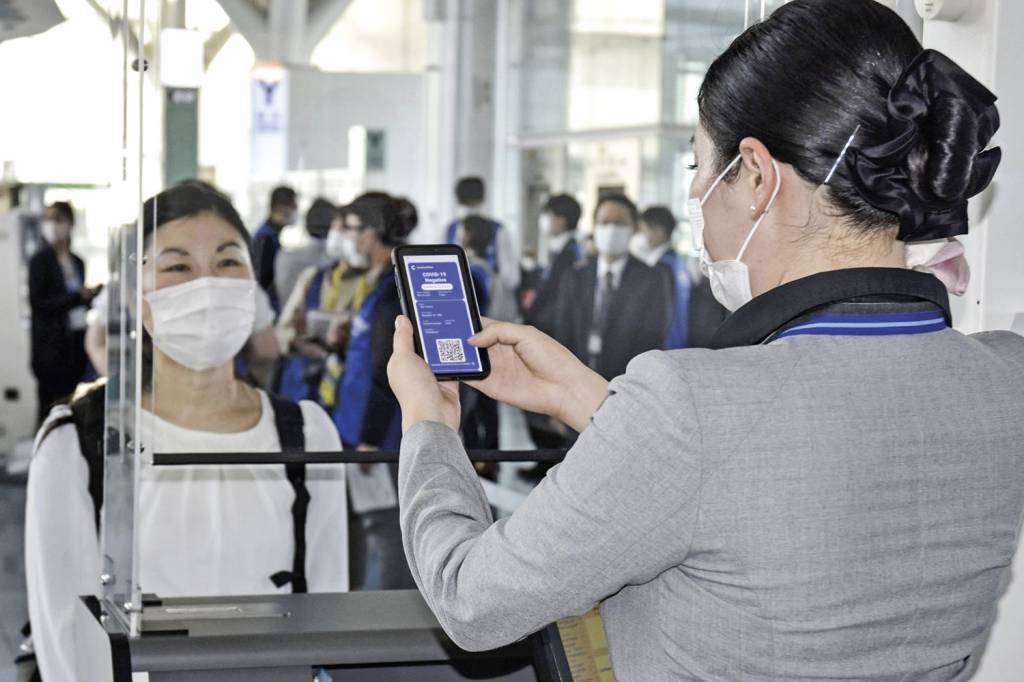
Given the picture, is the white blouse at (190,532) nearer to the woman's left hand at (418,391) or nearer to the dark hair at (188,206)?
the dark hair at (188,206)

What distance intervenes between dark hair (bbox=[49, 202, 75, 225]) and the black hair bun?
550cm

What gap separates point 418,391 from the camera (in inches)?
56.7

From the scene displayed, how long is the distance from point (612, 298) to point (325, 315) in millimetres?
3590

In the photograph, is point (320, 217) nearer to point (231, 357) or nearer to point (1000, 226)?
point (231, 357)

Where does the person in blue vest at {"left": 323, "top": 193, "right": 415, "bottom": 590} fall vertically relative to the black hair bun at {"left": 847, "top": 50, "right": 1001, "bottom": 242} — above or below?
below

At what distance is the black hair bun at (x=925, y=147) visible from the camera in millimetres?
1166

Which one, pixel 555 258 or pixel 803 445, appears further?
pixel 555 258

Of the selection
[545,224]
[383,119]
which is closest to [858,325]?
[383,119]

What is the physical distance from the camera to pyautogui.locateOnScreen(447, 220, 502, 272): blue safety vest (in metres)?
7.73

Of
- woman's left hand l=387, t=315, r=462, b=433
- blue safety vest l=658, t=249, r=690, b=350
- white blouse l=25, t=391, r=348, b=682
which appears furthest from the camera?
blue safety vest l=658, t=249, r=690, b=350

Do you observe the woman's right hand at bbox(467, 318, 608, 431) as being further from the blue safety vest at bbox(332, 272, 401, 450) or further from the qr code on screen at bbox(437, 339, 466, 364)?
the blue safety vest at bbox(332, 272, 401, 450)

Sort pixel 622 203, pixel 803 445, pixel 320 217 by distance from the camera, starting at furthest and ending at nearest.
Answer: pixel 622 203, pixel 320 217, pixel 803 445

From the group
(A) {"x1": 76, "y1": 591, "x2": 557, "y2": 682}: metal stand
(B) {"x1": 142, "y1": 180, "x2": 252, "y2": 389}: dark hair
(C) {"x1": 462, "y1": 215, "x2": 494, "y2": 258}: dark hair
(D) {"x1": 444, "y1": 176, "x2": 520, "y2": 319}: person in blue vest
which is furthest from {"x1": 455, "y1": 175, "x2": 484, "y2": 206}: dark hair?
(A) {"x1": 76, "y1": 591, "x2": 557, "y2": 682}: metal stand

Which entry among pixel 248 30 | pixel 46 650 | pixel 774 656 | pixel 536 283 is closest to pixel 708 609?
pixel 774 656
